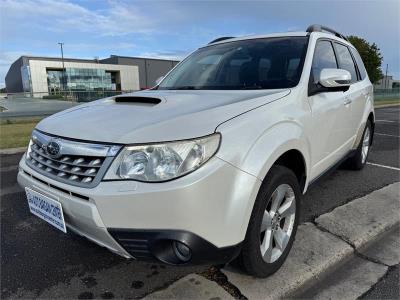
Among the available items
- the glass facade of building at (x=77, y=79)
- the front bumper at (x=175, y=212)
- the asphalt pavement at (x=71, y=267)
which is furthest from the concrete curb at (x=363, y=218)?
the glass facade of building at (x=77, y=79)

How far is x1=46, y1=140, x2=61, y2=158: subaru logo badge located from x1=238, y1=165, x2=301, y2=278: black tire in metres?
1.26

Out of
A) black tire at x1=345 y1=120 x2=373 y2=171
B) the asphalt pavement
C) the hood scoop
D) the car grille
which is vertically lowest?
the asphalt pavement

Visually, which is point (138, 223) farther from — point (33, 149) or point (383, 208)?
point (383, 208)

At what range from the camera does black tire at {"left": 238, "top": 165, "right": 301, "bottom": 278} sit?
219cm

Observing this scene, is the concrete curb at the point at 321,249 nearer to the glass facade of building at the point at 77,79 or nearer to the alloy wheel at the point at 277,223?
the alloy wheel at the point at 277,223

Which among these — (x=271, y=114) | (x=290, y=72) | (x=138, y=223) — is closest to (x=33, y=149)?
(x=138, y=223)

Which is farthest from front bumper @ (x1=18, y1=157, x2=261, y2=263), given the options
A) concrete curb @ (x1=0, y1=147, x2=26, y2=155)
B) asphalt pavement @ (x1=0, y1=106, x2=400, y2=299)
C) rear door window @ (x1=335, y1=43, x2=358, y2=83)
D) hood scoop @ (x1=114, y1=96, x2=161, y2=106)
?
concrete curb @ (x1=0, y1=147, x2=26, y2=155)

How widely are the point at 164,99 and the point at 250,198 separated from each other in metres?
1.07

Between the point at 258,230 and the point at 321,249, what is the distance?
969 mm

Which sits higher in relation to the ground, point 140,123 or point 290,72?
point 290,72

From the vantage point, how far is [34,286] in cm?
254

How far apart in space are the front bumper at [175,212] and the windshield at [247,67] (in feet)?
4.12

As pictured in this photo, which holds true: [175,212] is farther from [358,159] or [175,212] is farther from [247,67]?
[358,159]

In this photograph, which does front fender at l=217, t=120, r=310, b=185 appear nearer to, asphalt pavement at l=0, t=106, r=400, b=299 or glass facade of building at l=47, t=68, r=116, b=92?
asphalt pavement at l=0, t=106, r=400, b=299
